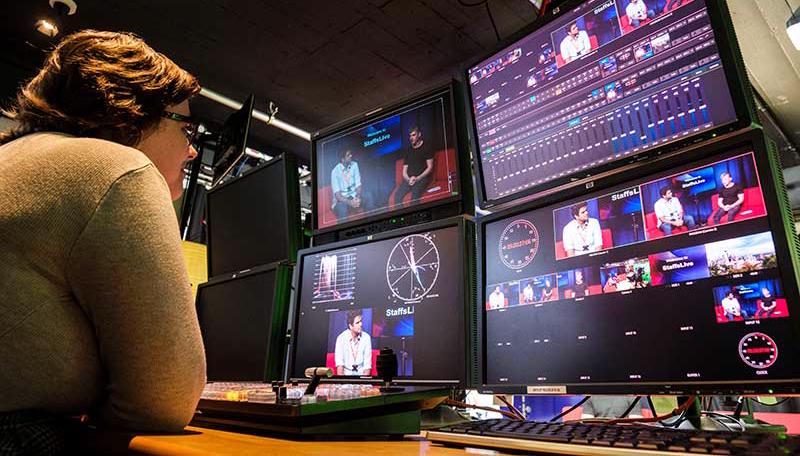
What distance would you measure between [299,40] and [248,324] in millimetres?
3487

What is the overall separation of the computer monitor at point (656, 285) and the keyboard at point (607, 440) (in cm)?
29

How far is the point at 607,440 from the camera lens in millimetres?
582

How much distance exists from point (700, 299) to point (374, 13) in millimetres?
3968

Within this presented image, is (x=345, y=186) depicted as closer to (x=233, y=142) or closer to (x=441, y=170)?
(x=441, y=170)

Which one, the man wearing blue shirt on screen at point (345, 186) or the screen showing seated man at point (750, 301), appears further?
the man wearing blue shirt on screen at point (345, 186)

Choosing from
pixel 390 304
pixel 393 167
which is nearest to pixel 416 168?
pixel 393 167

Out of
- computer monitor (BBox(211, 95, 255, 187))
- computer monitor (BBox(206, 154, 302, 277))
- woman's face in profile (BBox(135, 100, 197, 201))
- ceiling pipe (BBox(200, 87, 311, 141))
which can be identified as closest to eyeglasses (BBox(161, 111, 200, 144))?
woman's face in profile (BBox(135, 100, 197, 201))

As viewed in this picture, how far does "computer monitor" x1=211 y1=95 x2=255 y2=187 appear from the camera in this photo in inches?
91.0

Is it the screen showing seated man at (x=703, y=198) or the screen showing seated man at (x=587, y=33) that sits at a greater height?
the screen showing seated man at (x=587, y=33)

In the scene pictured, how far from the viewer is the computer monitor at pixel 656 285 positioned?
0.83 m

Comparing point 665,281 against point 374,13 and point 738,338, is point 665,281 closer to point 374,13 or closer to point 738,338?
point 738,338

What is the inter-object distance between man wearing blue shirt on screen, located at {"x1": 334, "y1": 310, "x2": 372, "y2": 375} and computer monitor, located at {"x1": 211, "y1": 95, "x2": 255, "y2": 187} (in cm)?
114

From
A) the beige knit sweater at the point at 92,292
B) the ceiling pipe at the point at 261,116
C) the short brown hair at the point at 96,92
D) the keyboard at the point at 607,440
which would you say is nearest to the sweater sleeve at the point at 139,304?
the beige knit sweater at the point at 92,292

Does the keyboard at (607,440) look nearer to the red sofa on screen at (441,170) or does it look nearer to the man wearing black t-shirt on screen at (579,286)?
the man wearing black t-shirt on screen at (579,286)
